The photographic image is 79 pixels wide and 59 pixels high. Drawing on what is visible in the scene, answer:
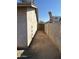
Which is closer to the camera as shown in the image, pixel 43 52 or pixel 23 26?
pixel 43 52

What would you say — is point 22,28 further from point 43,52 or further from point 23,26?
point 43,52

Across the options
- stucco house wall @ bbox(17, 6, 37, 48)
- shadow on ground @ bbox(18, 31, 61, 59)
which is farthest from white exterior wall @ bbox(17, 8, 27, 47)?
shadow on ground @ bbox(18, 31, 61, 59)

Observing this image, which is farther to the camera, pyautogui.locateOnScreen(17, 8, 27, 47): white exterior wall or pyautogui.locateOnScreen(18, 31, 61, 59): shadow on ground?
pyautogui.locateOnScreen(17, 8, 27, 47): white exterior wall

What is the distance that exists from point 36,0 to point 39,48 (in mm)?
2197

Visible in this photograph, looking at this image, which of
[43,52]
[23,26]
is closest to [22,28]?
[23,26]

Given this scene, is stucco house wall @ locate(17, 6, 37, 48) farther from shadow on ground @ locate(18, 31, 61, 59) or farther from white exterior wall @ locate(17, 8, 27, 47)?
shadow on ground @ locate(18, 31, 61, 59)

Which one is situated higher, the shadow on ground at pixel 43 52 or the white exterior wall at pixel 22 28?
the white exterior wall at pixel 22 28

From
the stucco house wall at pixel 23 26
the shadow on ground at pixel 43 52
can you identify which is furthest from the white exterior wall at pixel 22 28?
the shadow on ground at pixel 43 52

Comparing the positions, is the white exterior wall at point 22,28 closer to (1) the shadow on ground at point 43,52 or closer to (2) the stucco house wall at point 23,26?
(2) the stucco house wall at point 23,26

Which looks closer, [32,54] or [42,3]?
[32,54]

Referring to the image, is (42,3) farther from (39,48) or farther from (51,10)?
(39,48)

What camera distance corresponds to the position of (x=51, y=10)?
7.30 metres
